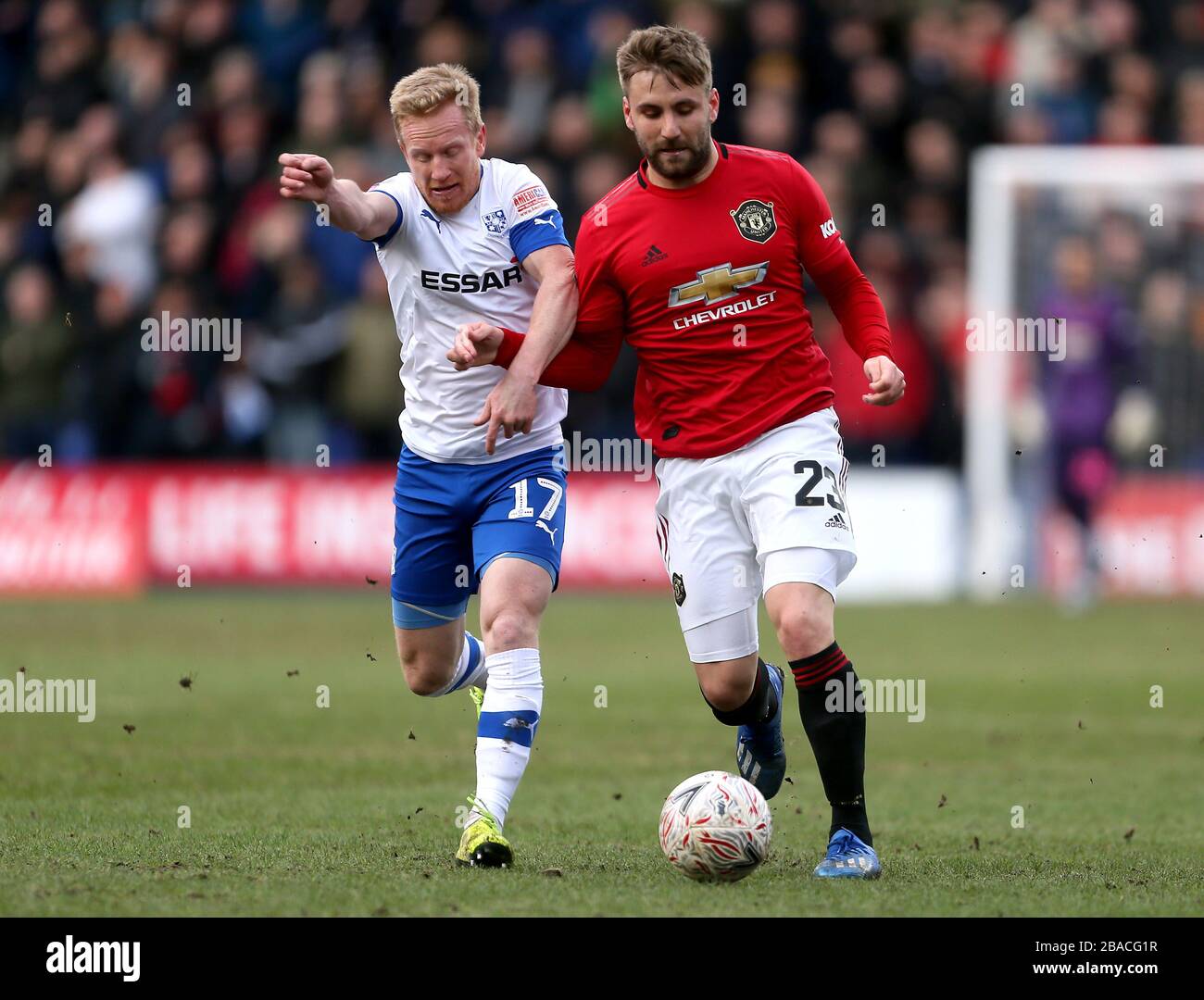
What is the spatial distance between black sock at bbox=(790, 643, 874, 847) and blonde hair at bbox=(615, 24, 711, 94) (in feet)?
6.44

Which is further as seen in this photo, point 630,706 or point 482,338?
point 630,706

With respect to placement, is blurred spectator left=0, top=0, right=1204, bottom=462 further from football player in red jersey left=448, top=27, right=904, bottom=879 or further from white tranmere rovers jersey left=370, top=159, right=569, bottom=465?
football player in red jersey left=448, top=27, right=904, bottom=879

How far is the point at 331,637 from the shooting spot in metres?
15.2

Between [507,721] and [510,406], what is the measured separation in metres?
1.12

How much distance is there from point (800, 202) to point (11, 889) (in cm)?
349

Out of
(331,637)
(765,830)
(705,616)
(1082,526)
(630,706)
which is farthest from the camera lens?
(1082,526)

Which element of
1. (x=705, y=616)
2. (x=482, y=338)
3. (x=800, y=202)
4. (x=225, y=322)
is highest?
(x=225, y=322)

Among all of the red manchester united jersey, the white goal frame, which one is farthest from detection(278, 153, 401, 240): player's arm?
the white goal frame

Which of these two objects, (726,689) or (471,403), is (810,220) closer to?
(471,403)

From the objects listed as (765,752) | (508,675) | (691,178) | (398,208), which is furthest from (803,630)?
(398,208)

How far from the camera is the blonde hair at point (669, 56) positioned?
6.65 metres

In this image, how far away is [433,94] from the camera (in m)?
7.09

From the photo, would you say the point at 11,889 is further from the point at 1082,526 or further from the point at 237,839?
the point at 1082,526
